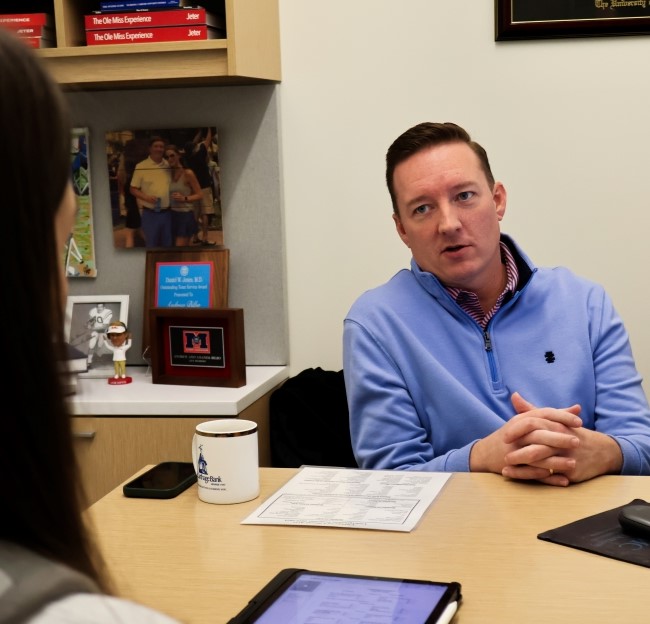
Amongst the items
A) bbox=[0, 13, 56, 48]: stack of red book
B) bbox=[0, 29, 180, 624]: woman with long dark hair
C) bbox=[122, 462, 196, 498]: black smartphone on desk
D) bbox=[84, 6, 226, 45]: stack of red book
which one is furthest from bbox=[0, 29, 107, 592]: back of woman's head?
bbox=[0, 13, 56, 48]: stack of red book

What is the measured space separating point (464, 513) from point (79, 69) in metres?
1.70

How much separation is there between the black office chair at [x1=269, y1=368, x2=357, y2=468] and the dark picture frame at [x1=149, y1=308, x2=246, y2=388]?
0.14 m

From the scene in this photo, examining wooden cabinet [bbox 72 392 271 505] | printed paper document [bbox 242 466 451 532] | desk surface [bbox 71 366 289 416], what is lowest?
wooden cabinet [bbox 72 392 271 505]

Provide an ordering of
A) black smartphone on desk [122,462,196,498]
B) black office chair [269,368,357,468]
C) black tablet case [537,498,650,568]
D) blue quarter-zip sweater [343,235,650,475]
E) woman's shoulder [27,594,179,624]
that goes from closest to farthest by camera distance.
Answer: woman's shoulder [27,594,179,624]
black tablet case [537,498,650,568]
black smartphone on desk [122,462,196,498]
blue quarter-zip sweater [343,235,650,475]
black office chair [269,368,357,468]

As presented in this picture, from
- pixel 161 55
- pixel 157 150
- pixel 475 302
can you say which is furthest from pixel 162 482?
pixel 157 150

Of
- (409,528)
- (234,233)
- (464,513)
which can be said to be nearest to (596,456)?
(464,513)

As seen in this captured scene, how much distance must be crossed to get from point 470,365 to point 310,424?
2.20 feet

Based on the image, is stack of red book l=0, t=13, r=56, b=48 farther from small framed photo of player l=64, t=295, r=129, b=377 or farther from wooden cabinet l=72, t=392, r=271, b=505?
wooden cabinet l=72, t=392, r=271, b=505

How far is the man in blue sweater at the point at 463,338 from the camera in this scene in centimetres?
185

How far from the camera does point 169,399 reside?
235 centimetres

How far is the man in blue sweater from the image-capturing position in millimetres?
1849

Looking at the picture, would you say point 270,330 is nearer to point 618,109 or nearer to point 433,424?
point 433,424

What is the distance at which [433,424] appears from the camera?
6.17 ft

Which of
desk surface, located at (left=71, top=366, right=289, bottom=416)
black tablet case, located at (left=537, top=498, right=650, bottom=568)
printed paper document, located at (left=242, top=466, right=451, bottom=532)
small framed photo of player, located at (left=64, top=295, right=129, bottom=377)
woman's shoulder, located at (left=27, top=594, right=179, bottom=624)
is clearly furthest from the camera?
small framed photo of player, located at (left=64, top=295, right=129, bottom=377)
